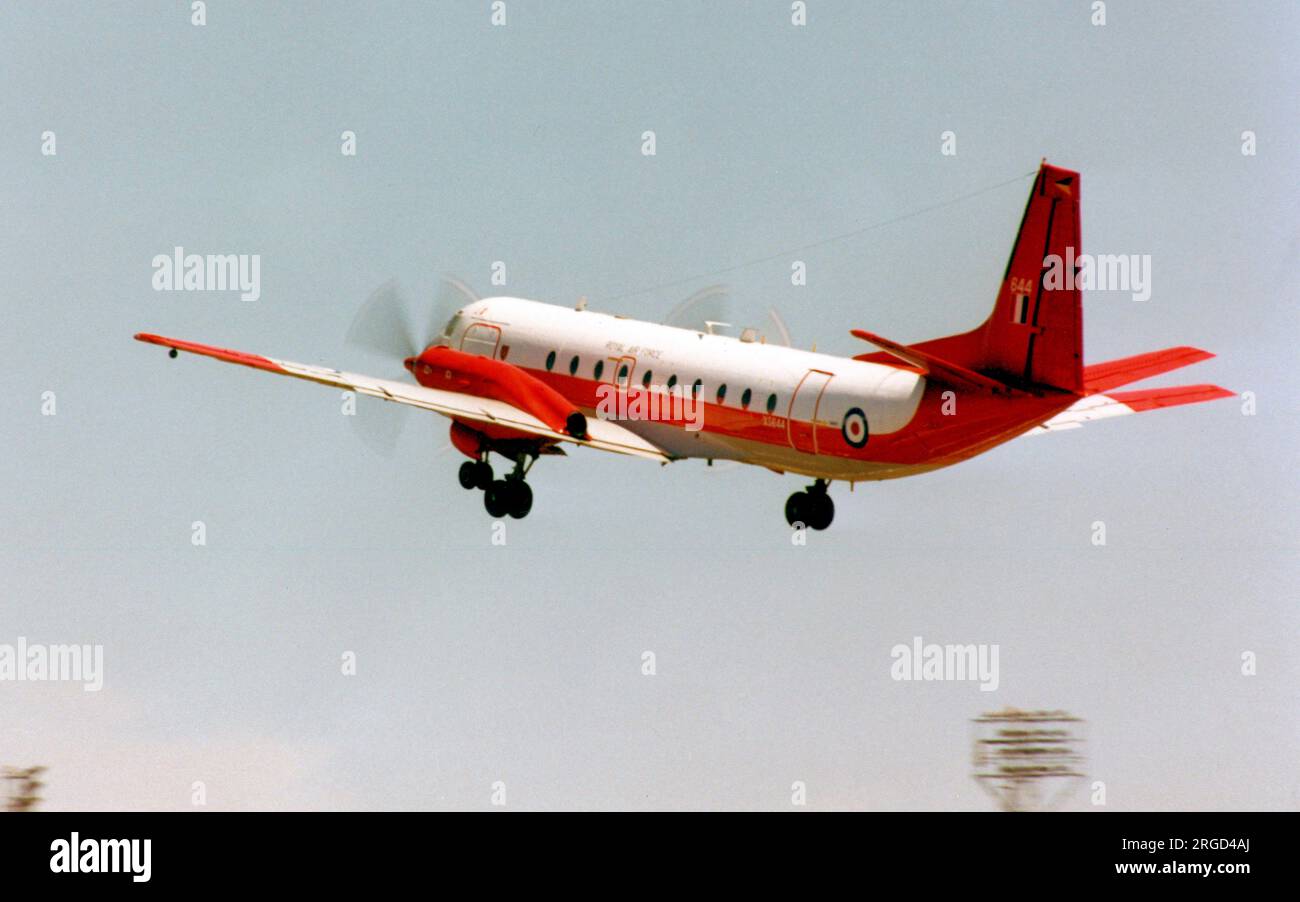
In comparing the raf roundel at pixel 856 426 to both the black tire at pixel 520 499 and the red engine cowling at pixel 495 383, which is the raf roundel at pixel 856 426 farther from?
the black tire at pixel 520 499

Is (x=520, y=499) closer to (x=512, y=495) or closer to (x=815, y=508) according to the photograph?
(x=512, y=495)

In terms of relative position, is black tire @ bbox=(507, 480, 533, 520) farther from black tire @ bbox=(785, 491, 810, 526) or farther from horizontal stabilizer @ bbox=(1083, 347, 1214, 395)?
horizontal stabilizer @ bbox=(1083, 347, 1214, 395)

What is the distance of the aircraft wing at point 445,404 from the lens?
7281 cm

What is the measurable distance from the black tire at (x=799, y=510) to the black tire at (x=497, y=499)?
6914mm

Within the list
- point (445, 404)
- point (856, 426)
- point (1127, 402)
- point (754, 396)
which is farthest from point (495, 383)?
point (1127, 402)

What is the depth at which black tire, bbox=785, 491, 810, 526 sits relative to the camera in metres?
73.2

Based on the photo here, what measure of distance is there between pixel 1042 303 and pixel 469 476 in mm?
15943

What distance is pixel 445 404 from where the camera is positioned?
75.1 meters

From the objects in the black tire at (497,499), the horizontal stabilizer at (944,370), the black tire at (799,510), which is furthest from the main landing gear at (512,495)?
the horizontal stabilizer at (944,370)
